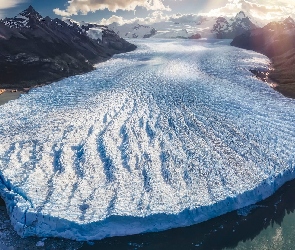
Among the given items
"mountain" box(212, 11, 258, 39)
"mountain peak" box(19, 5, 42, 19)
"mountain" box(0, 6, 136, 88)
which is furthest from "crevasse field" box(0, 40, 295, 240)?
"mountain" box(212, 11, 258, 39)

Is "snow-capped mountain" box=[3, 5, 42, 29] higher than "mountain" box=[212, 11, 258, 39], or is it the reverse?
"snow-capped mountain" box=[3, 5, 42, 29]

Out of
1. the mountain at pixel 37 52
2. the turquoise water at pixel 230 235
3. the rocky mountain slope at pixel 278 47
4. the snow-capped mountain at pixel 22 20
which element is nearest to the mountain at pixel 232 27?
the rocky mountain slope at pixel 278 47

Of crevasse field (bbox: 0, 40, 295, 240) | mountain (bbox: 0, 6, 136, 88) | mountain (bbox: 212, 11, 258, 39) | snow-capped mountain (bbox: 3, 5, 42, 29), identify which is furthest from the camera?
mountain (bbox: 212, 11, 258, 39)

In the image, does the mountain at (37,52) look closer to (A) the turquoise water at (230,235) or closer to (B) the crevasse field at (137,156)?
(B) the crevasse field at (137,156)

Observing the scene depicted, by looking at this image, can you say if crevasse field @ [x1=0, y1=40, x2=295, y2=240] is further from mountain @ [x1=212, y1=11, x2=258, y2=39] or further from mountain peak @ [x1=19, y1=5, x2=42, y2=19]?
mountain @ [x1=212, y1=11, x2=258, y2=39]

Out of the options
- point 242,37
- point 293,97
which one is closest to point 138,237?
point 293,97

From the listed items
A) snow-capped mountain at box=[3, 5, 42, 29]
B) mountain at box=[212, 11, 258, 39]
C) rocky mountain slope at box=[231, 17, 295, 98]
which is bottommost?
mountain at box=[212, 11, 258, 39]
